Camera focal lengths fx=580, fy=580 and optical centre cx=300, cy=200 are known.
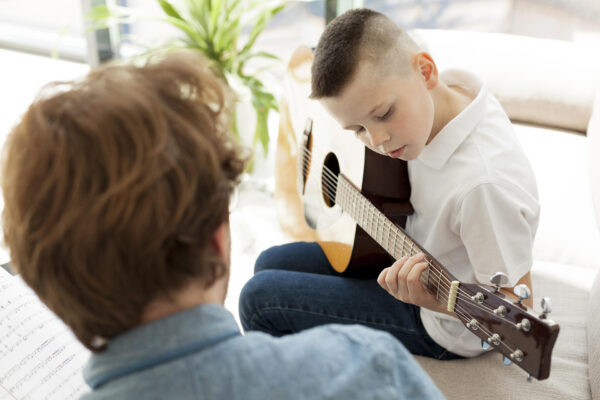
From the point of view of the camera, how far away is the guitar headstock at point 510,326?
2.53 feet

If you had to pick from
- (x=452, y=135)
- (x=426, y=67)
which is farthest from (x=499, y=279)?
(x=426, y=67)

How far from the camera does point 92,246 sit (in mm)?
539

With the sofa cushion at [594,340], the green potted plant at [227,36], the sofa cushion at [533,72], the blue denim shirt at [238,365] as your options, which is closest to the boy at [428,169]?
the sofa cushion at [594,340]

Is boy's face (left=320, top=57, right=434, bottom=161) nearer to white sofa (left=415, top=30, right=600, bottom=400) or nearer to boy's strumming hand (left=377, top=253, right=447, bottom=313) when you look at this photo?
boy's strumming hand (left=377, top=253, right=447, bottom=313)

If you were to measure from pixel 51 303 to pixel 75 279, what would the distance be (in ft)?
0.22

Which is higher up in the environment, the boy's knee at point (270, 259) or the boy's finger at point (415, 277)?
the boy's finger at point (415, 277)

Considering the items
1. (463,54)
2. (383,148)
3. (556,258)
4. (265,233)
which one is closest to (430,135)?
(383,148)

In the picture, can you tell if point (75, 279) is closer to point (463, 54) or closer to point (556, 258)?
point (556, 258)

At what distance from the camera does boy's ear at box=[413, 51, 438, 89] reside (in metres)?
1.11

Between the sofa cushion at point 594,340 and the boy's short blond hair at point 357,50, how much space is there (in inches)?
24.4

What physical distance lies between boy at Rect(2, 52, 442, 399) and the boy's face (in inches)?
20.5

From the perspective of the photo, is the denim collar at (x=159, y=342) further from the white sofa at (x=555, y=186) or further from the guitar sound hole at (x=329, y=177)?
the guitar sound hole at (x=329, y=177)

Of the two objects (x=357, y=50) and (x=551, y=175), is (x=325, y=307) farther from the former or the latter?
(x=551, y=175)

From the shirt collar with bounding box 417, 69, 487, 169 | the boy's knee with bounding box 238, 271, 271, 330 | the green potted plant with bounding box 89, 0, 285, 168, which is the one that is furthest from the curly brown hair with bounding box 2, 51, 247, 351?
the green potted plant with bounding box 89, 0, 285, 168
